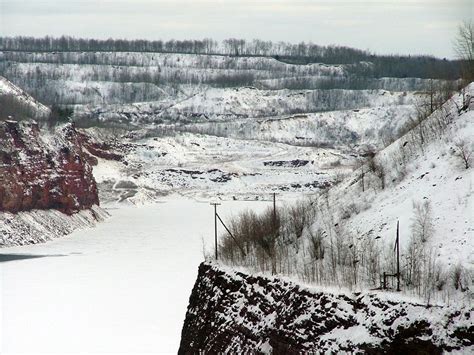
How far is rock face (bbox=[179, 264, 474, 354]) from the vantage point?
12.0m

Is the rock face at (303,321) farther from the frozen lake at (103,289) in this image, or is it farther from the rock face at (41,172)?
the rock face at (41,172)

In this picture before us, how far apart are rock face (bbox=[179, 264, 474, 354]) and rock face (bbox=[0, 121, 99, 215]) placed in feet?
138

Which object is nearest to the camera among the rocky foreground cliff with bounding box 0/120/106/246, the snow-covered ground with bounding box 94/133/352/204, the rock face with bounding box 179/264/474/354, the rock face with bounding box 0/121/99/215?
the rock face with bounding box 179/264/474/354

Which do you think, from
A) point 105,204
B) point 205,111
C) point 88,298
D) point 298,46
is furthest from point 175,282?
point 298,46

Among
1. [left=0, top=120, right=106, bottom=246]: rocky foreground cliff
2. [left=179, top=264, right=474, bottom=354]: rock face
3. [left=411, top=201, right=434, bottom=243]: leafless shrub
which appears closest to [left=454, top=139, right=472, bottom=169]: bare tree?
[left=411, top=201, right=434, bottom=243]: leafless shrub

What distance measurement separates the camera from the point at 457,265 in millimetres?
13047

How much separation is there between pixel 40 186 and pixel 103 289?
25.9 m

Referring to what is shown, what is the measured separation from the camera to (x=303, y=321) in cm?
1379

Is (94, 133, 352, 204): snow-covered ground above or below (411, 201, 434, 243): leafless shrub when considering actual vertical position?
below

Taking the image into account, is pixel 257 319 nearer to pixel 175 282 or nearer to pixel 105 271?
pixel 175 282

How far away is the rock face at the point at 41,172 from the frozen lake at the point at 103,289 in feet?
12.8

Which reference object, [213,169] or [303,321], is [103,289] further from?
[213,169]

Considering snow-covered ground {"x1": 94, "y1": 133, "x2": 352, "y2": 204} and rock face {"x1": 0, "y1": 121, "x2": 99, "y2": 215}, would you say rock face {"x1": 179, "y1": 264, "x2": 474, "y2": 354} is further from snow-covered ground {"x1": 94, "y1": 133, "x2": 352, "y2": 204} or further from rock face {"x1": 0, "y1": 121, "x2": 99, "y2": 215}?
snow-covered ground {"x1": 94, "y1": 133, "x2": 352, "y2": 204}

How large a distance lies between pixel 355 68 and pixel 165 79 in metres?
34.6
